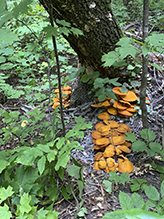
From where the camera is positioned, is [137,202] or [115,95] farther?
[115,95]

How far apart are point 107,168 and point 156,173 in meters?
0.67

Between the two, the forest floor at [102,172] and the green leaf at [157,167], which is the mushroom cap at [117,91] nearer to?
the forest floor at [102,172]

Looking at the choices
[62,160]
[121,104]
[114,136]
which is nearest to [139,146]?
[114,136]

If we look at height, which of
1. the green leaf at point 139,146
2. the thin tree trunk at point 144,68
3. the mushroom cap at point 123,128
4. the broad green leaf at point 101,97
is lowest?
the green leaf at point 139,146

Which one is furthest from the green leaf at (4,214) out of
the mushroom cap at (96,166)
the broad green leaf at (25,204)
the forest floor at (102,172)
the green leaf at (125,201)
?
the mushroom cap at (96,166)

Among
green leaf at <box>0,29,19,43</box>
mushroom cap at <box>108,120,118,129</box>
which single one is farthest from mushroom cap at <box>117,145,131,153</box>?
green leaf at <box>0,29,19,43</box>

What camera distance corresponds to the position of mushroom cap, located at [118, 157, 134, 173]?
222 cm

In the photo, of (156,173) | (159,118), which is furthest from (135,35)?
(156,173)

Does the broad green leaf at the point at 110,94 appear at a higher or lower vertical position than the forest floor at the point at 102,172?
higher

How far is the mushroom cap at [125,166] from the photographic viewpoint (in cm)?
222

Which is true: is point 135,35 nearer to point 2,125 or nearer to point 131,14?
point 131,14

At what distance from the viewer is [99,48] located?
2.80m

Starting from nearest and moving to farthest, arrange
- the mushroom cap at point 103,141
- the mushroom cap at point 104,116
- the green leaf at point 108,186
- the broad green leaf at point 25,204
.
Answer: the broad green leaf at point 25,204 < the green leaf at point 108,186 < the mushroom cap at point 103,141 < the mushroom cap at point 104,116

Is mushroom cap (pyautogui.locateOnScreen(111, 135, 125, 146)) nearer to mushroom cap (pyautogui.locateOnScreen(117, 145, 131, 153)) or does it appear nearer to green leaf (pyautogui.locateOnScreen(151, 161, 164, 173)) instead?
mushroom cap (pyautogui.locateOnScreen(117, 145, 131, 153))
